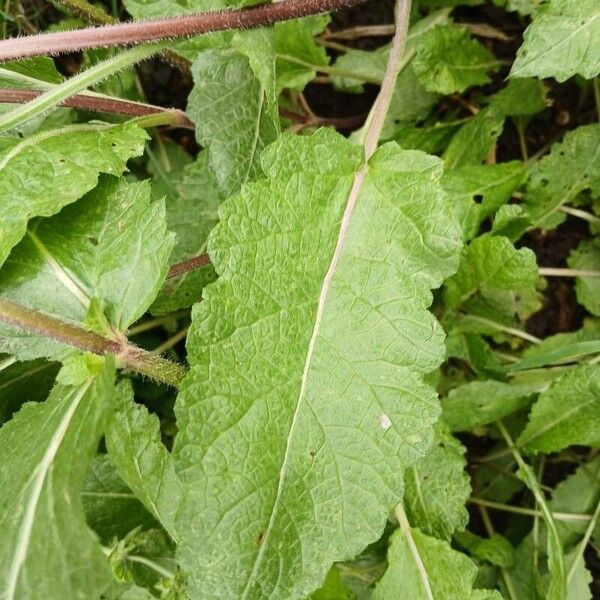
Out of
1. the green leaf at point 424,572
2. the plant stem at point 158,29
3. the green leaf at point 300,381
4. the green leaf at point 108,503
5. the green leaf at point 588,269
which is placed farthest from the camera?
the green leaf at point 588,269

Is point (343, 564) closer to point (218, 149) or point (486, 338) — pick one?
point (486, 338)

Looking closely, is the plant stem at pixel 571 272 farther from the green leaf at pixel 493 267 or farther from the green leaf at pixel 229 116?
the green leaf at pixel 229 116

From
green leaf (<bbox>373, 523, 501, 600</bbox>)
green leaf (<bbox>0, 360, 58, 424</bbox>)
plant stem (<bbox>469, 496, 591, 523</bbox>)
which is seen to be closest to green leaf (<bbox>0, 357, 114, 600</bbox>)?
green leaf (<bbox>0, 360, 58, 424</bbox>)

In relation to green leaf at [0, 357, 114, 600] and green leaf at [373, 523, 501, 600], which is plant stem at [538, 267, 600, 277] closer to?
green leaf at [373, 523, 501, 600]

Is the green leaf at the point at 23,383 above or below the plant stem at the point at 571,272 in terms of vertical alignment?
above

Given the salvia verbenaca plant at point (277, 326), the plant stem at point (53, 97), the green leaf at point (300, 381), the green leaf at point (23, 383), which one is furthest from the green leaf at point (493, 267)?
the green leaf at point (23, 383)
